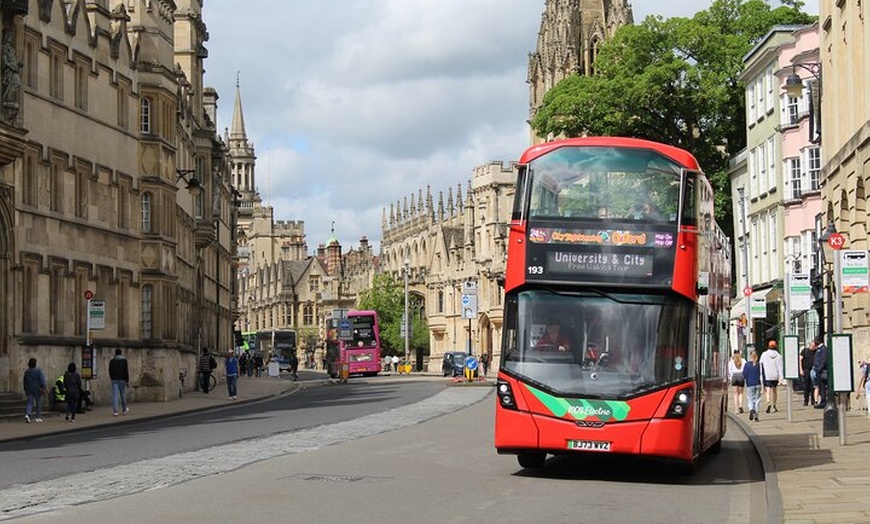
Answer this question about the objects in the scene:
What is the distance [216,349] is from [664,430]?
65028mm

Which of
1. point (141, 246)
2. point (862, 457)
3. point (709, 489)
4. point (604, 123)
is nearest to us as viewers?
point (709, 489)

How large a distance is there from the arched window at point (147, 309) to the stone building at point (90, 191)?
0.05 m

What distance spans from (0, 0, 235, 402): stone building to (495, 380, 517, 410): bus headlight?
2124 cm

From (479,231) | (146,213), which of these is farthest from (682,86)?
(479,231)

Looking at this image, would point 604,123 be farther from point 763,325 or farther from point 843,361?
point 843,361

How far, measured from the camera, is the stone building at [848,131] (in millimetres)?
33812

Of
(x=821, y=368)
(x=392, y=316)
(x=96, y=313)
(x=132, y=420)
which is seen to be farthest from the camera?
(x=392, y=316)

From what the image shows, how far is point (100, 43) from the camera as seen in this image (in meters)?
47.8

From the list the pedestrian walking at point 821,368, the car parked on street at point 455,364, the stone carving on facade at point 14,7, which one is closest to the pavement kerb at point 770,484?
the pedestrian walking at point 821,368

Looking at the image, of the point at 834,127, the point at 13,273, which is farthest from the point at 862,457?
the point at 13,273

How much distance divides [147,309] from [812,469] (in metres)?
33.8

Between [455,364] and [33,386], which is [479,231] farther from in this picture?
[33,386]

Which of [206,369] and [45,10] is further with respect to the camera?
[206,369]

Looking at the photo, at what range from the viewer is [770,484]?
18219 mm
